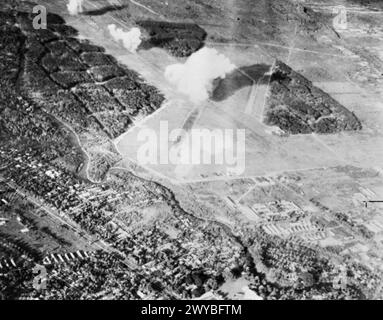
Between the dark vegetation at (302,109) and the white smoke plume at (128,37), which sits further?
the white smoke plume at (128,37)

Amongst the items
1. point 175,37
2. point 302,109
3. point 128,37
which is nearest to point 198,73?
point 302,109

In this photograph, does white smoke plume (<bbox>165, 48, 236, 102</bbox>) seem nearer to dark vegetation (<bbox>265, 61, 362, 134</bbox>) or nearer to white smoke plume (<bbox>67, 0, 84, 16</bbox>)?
dark vegetation (<bbox>265, 61, 362, 134</bbox>)

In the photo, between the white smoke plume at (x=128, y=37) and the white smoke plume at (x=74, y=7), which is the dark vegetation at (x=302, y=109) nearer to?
the white smoke plume at (x=128, y=37)

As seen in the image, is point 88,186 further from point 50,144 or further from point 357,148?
point 357,148

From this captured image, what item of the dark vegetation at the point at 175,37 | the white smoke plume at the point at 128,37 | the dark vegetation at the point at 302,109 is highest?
the white smoke plume at the point at 128,37

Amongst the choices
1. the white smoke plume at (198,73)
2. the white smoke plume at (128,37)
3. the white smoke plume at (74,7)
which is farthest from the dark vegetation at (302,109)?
the white smoke plume at (74,7)
